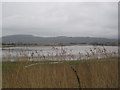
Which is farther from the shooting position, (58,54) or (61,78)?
(58,54)

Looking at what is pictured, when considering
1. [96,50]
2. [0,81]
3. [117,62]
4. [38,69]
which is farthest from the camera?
[96,50]

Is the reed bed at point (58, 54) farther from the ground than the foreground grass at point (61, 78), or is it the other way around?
the reed bed at point (58, 54)

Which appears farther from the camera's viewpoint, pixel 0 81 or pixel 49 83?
pixel 0 81

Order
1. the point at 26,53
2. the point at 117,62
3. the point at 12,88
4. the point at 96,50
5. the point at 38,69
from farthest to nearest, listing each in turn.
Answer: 1. the point at 26,53
2. the point at 96,50
3. the point at 117,62
4. the point at 38,69
5. the point at 12,88

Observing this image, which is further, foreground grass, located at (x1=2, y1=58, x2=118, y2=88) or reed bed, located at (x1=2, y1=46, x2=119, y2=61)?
reed bed, located at (x1=2, y1=46, x2=119, y2=61)

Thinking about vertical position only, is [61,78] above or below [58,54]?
below

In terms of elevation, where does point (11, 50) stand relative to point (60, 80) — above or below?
above

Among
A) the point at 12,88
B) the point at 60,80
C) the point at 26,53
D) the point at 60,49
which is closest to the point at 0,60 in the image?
the point at 26,53

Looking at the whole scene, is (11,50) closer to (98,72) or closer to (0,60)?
(0,60)

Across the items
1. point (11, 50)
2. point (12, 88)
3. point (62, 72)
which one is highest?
point (11, 50)

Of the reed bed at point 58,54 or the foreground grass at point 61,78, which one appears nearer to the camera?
the foreground grass at point 61,78

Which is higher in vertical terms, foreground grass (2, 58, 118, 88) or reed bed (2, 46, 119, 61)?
reed bed (2, 46, 119, 61)
